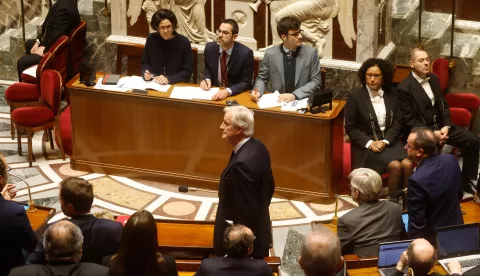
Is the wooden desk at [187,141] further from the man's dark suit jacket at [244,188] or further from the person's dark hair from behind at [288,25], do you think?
the man's dark suit jacket at [244,188]

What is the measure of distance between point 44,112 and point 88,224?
3848 millimetres

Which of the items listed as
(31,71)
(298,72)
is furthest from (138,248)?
(31,71)

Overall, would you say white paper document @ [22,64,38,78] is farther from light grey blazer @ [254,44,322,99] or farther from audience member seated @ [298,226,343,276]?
audience member seated @ [298,226,343,276]

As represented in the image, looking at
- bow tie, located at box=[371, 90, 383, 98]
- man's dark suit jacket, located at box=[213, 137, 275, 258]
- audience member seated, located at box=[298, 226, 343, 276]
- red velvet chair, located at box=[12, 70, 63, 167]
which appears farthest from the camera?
red velvet chair, located at box=[12, 70, 63, 167]

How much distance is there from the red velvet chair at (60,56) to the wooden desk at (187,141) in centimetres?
117

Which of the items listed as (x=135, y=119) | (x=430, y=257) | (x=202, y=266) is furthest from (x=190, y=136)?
(x=430, y=257)

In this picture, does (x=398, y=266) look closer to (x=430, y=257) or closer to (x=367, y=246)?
(x=430, y=257)

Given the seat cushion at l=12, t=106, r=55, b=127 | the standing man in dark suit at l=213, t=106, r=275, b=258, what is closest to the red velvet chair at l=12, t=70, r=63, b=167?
the seat cushion at l=12, t=106, r=55, b=127

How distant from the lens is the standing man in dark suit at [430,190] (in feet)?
18.4

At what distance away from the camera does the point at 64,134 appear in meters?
9.07

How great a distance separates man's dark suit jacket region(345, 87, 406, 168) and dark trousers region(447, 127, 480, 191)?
0.51 m

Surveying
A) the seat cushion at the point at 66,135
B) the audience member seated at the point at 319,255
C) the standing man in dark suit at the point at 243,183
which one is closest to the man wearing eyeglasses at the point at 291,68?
the standing man in dark suit at the point at 243,183

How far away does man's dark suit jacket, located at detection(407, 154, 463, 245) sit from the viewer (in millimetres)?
5617

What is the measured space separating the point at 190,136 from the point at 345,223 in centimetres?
273
